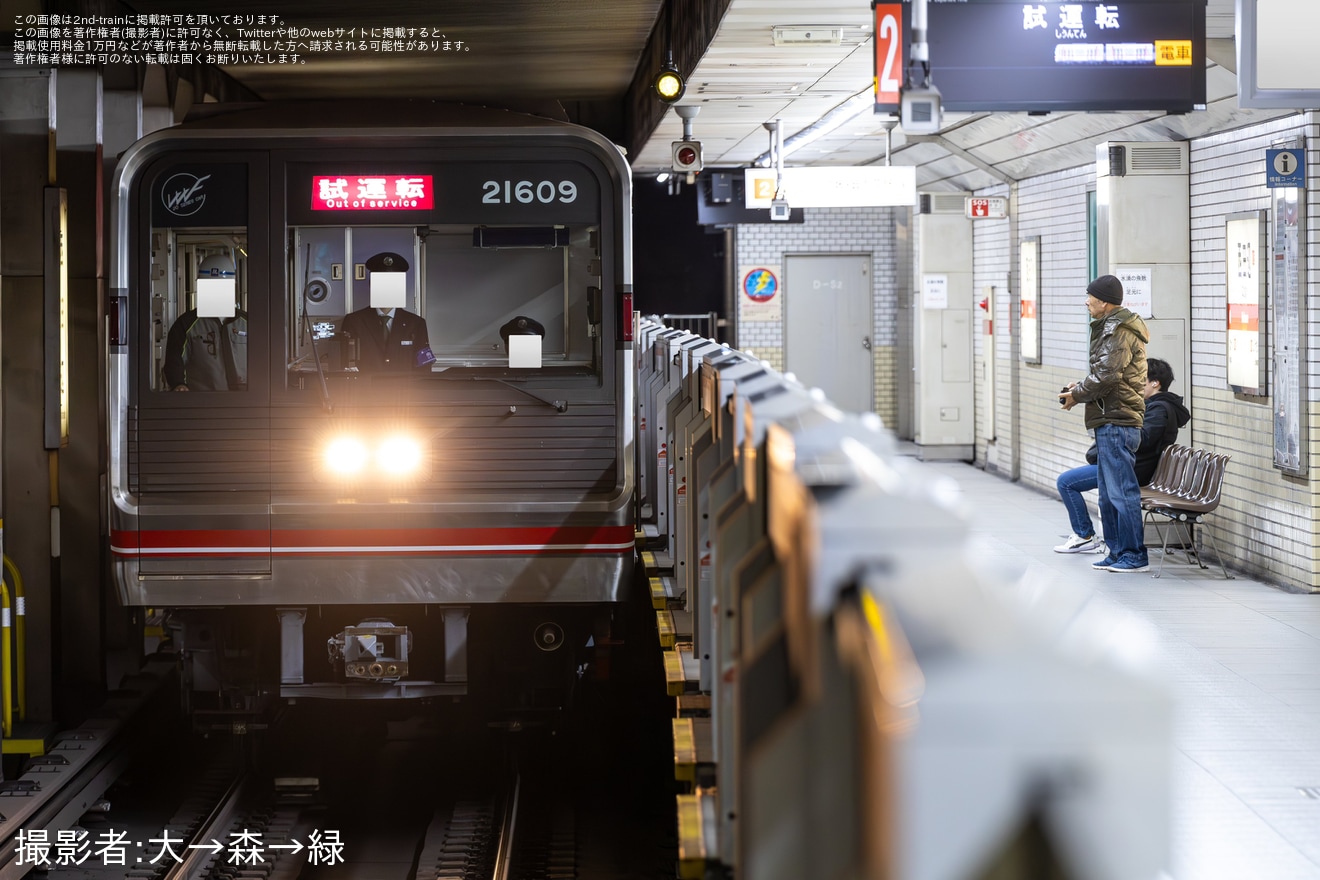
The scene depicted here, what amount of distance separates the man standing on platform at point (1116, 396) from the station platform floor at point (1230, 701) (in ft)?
1.66

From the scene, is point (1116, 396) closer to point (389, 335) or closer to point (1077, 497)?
point (1077, 497)

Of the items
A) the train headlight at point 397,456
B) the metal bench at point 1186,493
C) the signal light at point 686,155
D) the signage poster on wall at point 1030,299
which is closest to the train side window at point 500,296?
the train headlight at point 397,456

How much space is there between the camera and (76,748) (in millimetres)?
6809

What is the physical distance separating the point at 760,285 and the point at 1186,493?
11167 millimetres

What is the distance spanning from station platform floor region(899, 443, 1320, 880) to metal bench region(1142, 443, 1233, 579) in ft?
0.54

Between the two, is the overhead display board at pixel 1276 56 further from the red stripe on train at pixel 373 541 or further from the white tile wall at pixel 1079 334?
the white tile wall at pixel 1079 334

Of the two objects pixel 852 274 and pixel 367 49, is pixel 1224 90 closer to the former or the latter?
pixel 367 49

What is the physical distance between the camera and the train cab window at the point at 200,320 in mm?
6438

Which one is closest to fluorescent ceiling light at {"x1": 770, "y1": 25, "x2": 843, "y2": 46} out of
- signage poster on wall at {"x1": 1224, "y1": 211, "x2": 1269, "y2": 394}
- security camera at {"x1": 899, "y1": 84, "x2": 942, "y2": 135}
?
security camera at {"x1": 899, "y1": 84, "x2": 942, "y2": 135}

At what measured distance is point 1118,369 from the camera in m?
9.45

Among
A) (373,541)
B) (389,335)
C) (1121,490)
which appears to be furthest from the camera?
(1121,490)

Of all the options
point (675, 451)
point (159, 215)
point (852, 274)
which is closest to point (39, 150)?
point (159, 215)

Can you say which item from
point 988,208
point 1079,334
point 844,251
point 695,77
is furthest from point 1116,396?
point 844,251

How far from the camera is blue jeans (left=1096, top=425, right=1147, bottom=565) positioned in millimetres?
9672
